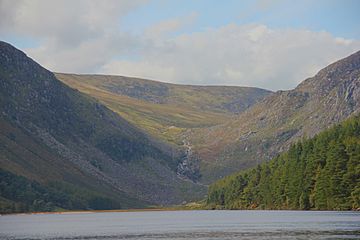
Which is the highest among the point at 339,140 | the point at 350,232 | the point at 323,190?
the point at 339,140

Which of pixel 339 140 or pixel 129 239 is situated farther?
pixel 339 140

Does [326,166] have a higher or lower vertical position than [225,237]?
higher

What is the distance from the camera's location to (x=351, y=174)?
172m

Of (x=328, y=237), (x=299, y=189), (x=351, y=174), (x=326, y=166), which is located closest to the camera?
(x=328, y=237)

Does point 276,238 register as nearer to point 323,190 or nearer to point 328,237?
point 328,237

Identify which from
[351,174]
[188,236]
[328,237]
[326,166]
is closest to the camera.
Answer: [328,237]

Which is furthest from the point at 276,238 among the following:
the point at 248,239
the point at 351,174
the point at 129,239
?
the point at 351,174

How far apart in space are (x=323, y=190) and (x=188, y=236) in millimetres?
83335

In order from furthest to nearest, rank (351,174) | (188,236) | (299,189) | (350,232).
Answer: (299,189) → (351,174) → (188,236) → (350,232)

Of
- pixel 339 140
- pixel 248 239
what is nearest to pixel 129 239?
pixel 248 239

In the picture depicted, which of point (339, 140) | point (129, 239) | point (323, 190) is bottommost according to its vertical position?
point (129, 239)

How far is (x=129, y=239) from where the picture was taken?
105m

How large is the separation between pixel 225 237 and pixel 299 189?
4035 inches

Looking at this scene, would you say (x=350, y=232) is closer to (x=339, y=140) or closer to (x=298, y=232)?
(x=298, y=232)
